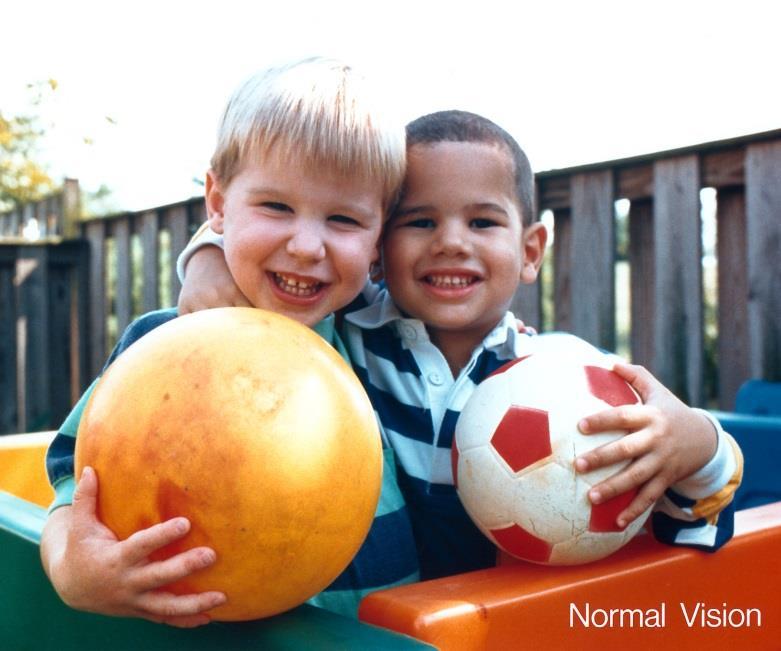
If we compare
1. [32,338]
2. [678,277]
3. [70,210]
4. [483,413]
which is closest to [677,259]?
[678,277]

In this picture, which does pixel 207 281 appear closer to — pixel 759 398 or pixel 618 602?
pixel 618 602

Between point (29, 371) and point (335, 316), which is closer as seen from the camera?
point (335, 316)

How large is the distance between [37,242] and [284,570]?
5.34 m

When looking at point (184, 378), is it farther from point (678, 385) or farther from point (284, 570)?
point (678, 385)

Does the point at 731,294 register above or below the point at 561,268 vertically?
below

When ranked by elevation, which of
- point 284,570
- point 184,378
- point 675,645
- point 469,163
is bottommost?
point 675,645

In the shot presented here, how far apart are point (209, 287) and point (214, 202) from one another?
228 millimetres

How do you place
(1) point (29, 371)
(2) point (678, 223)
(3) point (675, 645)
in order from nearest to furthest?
(3) point (675, 645), (2) point (678, 223), (1) point (29, 371)

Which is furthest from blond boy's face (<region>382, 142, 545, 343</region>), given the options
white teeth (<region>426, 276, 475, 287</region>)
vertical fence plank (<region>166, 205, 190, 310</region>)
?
vertical fence plank (<region>166, 205, 190, 310</region>)

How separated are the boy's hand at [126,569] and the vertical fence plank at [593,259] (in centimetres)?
265

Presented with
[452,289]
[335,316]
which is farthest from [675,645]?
[335,316]

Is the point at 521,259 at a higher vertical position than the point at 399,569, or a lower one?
higher

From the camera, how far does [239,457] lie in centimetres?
115

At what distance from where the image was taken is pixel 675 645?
151cm
